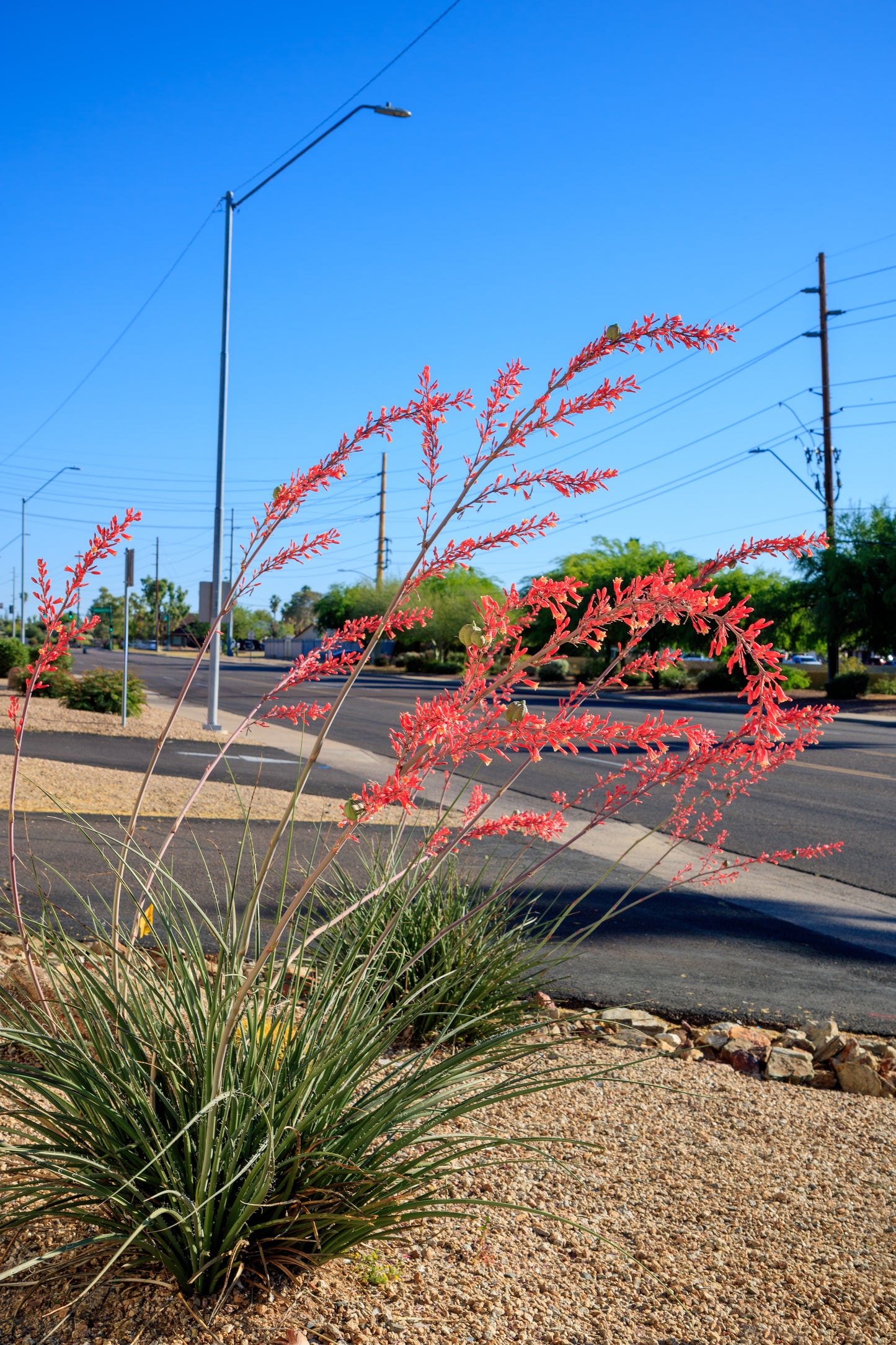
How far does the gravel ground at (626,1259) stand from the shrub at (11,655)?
30.5 metres

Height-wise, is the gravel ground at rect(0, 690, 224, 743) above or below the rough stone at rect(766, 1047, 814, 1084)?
above

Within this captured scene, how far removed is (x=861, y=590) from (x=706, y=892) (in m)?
34.9

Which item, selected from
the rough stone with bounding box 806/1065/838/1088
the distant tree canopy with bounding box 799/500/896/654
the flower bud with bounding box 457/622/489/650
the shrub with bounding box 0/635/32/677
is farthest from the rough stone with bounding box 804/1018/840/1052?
the distant tree canopy with bounding box 799/500/896/654

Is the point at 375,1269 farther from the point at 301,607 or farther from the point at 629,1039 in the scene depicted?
the point at 301,607

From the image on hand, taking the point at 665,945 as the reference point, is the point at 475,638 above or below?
above

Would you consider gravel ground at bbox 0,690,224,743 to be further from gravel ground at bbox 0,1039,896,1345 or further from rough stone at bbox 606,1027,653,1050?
gravel ground at bbox 0,1039,896,1345

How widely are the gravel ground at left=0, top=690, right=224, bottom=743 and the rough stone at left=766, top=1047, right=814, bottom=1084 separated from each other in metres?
14.2

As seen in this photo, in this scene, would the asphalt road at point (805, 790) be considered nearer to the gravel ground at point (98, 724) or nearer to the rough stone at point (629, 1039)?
the gravel ground at point (98, 724)

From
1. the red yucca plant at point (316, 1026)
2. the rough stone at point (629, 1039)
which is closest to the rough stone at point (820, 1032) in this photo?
the rough stone at point (629, 1039)

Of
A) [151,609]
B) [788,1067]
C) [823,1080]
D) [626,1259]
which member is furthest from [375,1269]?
[151,609]

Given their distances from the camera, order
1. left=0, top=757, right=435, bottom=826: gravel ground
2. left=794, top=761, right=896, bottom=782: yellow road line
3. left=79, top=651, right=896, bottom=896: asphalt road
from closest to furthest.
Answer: left=0, top=757, right=435, bottom=826: gravel ground
left=79, top=651, right=896, bottom=896: asphalt road
left=794, top=761, right=896, bottom=782: yellow road line

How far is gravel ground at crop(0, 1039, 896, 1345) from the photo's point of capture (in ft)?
8.35

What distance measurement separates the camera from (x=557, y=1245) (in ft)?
9.74

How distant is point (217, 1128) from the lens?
2.66 meters
